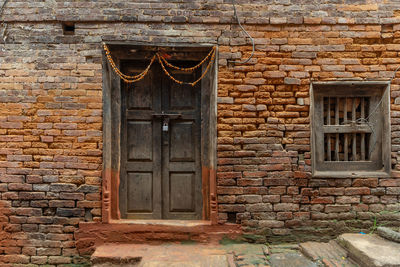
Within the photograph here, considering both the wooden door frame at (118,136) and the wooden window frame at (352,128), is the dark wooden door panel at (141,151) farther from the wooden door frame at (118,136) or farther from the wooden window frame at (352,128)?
the wooden window frame at (352,128)

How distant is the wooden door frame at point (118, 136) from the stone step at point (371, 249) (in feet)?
5.08

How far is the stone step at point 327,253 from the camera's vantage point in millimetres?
2877

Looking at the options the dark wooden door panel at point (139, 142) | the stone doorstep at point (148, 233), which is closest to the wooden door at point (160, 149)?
the dark wooden door panel at point (139, 142)

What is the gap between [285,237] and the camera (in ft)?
11.0

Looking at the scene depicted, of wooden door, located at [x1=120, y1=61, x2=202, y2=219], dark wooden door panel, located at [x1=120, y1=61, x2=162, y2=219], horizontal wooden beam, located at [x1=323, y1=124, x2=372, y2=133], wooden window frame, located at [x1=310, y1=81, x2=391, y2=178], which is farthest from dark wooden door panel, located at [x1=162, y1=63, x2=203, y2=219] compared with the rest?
horizontal wooden beam, located at [x1=323, y1=124, x2=372, y2=133]

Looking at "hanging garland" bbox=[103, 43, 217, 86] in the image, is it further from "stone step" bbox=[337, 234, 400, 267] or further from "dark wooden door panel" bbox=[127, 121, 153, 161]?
"stone step" bbox=[337, 234, 400, 267]

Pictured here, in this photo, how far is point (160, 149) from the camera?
363 cm

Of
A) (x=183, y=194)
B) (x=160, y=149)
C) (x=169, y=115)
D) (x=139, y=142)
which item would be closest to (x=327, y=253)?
(x=183, y=194)

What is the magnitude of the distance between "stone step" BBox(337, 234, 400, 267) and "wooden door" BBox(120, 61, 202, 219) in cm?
183

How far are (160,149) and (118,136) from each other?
0.58 meters

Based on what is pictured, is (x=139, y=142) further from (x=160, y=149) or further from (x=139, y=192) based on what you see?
(x=139, y=192)

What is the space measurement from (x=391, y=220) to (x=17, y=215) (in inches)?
185

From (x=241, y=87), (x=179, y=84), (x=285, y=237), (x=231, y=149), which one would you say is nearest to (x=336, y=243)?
(x=285, y=237)

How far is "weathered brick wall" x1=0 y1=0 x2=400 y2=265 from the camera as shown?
3.34 metres
